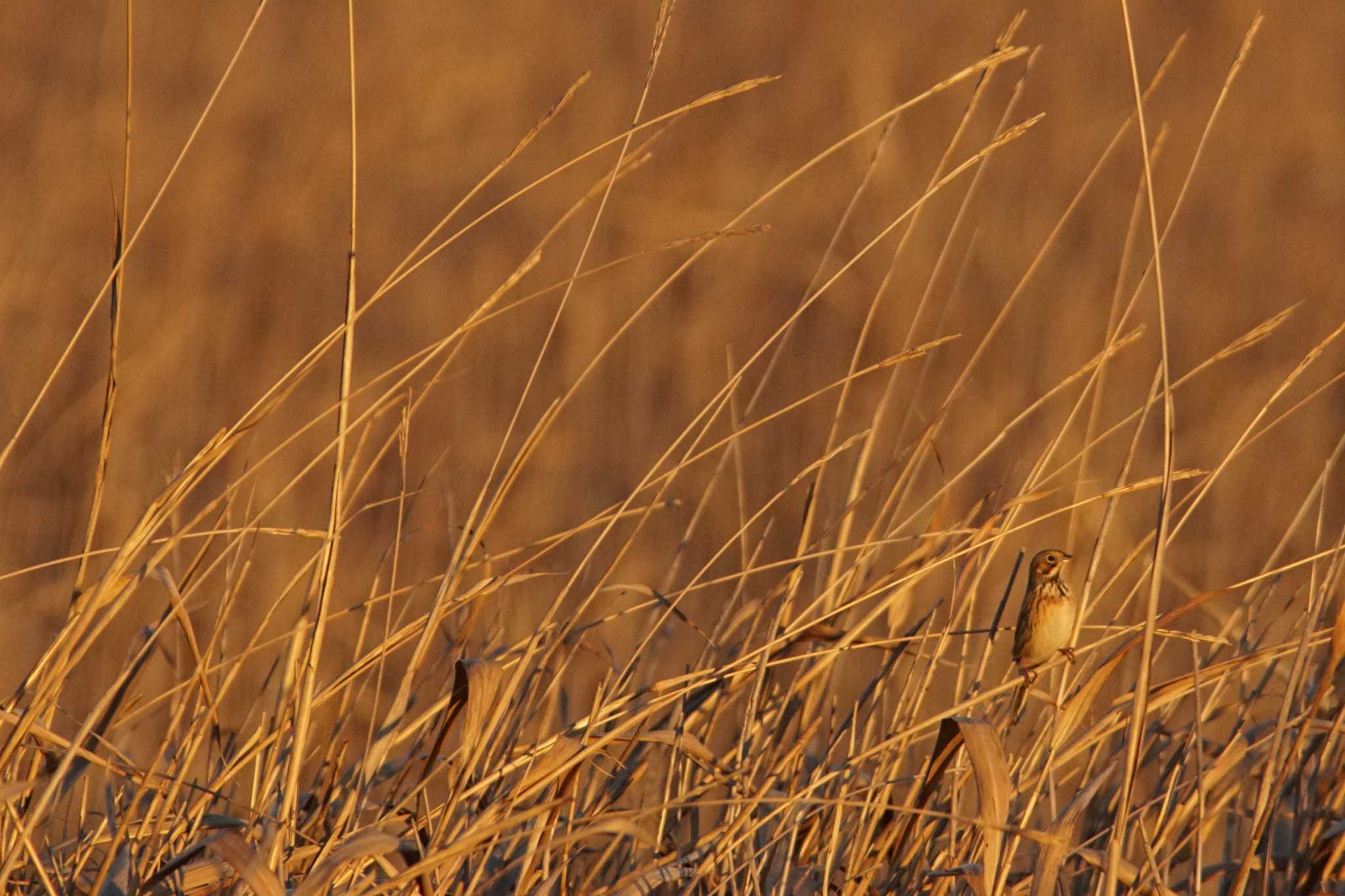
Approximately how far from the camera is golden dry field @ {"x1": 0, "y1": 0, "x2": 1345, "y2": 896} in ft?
7.33

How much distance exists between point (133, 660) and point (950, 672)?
106 inches

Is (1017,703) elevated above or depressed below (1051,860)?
below

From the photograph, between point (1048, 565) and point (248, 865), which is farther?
point (1048, 565)

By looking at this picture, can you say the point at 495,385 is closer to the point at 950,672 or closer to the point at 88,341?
the point at 88,341

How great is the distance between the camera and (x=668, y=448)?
2625 millimetres

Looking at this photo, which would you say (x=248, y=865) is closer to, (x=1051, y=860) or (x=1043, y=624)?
(x=1051, y=860)

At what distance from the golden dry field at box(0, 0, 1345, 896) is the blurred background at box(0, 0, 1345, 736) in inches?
1.0

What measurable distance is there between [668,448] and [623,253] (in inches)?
154

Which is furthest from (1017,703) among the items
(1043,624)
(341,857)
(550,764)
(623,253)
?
(623,253)

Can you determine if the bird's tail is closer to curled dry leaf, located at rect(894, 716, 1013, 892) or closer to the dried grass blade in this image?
curled dry leaf, located at rect(894, 716, 1013, 892)

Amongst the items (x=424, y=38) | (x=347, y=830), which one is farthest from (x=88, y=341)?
(x=347, y=830)

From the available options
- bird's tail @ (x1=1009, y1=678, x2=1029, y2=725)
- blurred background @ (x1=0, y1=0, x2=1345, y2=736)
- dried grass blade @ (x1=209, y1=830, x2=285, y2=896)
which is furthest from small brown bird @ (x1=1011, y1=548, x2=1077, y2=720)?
dried grass blade @ (x1=209, y1=830, x2=285, y2=896)

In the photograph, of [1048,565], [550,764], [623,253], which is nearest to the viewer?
[550,764]

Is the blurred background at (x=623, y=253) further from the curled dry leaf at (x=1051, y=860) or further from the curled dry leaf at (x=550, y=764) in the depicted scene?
the curled dry leaf at (x=1051, y=860)
